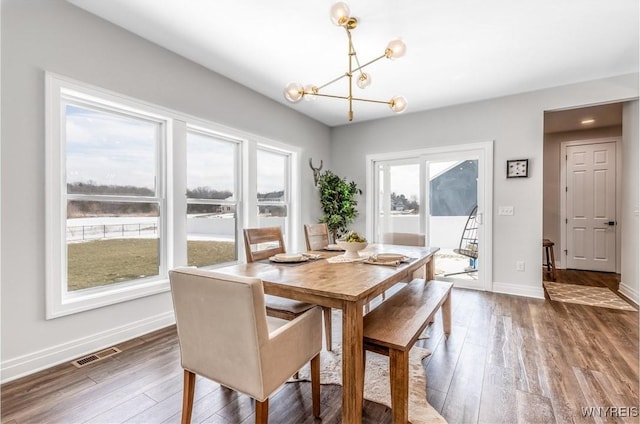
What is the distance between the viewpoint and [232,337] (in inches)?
47.3

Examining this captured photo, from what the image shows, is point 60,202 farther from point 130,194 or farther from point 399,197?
point 399,197

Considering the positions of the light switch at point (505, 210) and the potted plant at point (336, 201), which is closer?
the light switch at point (505, 210)

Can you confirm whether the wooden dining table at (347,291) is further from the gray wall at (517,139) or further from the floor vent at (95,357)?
the gray wall at (517,139)

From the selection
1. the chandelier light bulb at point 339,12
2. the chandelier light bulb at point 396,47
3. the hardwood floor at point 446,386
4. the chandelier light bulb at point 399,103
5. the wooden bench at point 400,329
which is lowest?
the hardwood floor at point 446,386

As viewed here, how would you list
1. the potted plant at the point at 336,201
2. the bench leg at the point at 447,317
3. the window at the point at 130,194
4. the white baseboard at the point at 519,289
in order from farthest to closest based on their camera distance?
the potted plant at the point at 336,201
the white baseboard at the point at 519,289
the bench leg at the point at 447,317
the window at the point at 130,194

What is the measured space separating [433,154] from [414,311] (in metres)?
3.20

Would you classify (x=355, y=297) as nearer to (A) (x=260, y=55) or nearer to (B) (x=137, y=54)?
(A) (x=260, y=55)

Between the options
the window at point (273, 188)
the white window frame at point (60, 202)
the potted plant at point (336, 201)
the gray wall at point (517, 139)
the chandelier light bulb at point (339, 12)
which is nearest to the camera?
the chandelier light bulb at point (339, 12)

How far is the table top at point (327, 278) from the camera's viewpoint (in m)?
1.42

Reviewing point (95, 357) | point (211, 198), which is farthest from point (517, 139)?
point (95, 357)

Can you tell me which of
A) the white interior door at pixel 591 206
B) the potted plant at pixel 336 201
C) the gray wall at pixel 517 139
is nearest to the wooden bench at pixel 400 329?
the gray wall at pixel 517 139

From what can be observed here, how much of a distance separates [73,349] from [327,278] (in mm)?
2086

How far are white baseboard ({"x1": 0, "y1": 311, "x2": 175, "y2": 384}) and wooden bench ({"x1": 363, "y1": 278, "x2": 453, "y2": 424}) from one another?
2091mm

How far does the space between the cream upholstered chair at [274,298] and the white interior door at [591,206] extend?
547cm
